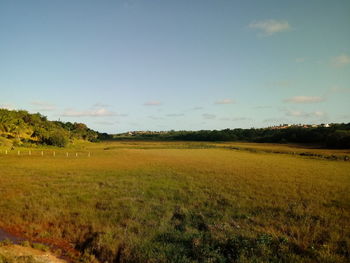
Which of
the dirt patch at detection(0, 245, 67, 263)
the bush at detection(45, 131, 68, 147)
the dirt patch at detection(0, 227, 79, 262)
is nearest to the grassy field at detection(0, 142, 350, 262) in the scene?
the dirt patch at detection(0, 227, 79, 262)

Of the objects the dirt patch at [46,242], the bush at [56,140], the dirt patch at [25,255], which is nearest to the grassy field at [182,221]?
the dirt patch at [46,242]

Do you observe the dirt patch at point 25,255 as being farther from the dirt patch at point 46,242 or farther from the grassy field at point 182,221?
the grassy field at point 182,221

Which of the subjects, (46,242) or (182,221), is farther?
(182,221)

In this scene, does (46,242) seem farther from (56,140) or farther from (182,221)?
(56,140)

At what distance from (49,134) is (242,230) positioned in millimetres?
87692

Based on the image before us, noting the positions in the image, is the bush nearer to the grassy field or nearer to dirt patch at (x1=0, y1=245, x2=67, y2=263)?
the grassy field

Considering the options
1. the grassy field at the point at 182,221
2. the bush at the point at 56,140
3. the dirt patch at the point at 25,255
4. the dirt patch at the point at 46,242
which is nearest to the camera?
the dirt patch at the point at 25,255

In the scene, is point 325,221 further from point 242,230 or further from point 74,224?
point 74,224

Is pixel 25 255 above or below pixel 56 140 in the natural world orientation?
below

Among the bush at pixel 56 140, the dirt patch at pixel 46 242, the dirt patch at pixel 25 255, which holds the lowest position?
the dirt patch at pixel 46 242

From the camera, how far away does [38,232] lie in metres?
9.74

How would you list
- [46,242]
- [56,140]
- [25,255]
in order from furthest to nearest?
1. [56,140]
2. [46,242]
3. [25,255]

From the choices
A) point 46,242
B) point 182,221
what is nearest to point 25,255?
point 46,242

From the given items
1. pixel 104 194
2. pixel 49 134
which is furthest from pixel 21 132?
pixel 104 194
